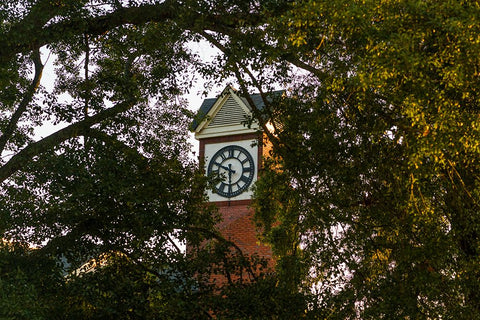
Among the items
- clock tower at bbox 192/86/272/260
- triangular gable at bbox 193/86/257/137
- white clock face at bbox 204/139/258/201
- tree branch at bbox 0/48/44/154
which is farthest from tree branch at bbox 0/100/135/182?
triangular gable at bbox 193/86/257/137

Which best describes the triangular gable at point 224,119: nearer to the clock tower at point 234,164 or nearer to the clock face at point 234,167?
the clock tower at point 234,164

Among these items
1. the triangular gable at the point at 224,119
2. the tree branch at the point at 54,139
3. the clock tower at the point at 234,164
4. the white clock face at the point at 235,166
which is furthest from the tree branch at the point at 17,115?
the triangular gable at the point at 224,119

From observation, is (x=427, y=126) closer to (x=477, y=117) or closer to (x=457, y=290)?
(x=477, y=117)

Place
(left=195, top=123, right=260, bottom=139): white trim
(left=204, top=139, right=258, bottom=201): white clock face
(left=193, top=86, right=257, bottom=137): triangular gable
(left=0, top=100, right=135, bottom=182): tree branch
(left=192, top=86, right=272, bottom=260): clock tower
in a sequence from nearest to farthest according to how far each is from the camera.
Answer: (left=0, top=100, right=135, bottom=182): tree branch < (left=192, top=86, right=272, bottom=260): clock tower < (left=204, top=139, right=258, bottom=201): white clock face < (left=195, top=123, right=260, bottom=139): white trim < (left=193, top=86, right=257, bottom=137): triangular gable

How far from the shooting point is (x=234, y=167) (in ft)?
71.7

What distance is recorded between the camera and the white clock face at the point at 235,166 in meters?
21.4

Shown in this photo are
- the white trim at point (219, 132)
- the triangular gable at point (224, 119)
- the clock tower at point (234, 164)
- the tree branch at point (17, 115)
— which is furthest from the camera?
the triangular gable at point (224, 119)

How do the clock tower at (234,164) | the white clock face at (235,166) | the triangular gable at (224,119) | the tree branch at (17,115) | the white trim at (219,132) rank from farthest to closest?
the triangular gable at (224,119) → the white trim at (219,132) → the white clock face at (235,166) → the clock tower at (234,164) → the tree branch at (17,115)

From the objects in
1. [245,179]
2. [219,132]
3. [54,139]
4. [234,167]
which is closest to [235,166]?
[234,167]

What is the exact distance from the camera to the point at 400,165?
8078 mm

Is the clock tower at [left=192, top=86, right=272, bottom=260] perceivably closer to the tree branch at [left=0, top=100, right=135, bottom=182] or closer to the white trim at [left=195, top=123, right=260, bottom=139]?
the white trim at [left=195, top=123, right=260, bottom=139]

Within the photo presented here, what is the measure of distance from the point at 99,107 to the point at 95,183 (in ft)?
6.75

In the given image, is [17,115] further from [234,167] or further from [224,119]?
[224,119]

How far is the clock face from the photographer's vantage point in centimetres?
2144
